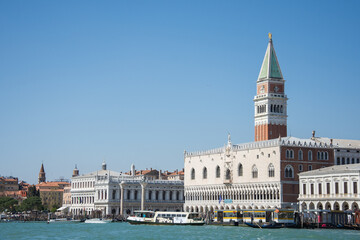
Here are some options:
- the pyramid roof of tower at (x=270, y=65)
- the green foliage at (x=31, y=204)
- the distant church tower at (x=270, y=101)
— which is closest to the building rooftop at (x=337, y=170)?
the distant church tower at (x=270, y=101)

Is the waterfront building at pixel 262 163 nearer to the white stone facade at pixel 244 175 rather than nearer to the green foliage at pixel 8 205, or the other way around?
the white stone facade at pixel 244 175

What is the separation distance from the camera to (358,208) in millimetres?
72625

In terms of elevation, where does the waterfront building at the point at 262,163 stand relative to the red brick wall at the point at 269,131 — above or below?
below

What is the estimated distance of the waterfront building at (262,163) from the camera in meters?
85.1

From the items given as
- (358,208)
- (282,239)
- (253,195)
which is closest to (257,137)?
(253,195)

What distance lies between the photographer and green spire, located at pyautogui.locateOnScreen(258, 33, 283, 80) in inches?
4070

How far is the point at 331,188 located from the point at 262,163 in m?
13.2

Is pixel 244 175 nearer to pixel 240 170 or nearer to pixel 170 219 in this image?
pixel 240 170

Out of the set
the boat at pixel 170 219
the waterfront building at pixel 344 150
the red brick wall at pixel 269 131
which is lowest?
the boat at pixel 170 219

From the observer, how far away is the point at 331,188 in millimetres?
76375

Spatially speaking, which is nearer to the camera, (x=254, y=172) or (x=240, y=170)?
(x=254, y=172)

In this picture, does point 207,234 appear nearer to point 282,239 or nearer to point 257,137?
point 282,239

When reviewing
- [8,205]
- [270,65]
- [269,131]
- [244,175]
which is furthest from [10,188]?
[244,175]

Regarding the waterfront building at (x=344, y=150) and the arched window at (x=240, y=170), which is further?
the arched window at (x=240, y=170)
